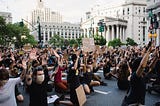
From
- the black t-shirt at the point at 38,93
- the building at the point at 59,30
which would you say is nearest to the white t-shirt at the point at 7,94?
the black t-shirt at the point at 38,93

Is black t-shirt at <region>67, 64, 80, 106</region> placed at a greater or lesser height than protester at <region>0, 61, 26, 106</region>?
lesser

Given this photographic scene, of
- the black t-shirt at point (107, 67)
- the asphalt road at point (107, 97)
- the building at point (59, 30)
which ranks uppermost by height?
the building at point (59, 30)

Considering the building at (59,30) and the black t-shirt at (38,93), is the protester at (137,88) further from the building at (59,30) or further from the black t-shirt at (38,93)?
the building at (59,30)

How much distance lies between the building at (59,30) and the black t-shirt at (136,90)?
155760mm

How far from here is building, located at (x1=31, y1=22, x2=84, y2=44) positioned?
163762mm

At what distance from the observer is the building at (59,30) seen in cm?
16376

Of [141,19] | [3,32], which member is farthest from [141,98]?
[141,19]

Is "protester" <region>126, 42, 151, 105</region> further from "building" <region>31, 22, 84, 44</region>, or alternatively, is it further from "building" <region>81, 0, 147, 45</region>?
"building" <region>31, 22, 84, 44</region>

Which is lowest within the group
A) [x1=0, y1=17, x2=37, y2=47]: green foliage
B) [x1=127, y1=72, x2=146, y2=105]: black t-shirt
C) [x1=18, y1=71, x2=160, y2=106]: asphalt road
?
[x1=18, y1=71, x2=160, y2=106]: asphalt road

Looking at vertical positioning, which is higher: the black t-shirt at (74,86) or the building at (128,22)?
the building at (128,22)

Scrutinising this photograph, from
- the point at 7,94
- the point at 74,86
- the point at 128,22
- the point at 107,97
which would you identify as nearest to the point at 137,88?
the point at 7,94

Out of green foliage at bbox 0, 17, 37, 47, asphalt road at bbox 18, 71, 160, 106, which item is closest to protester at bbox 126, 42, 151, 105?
asphalt road at bbox 18, 71, 160, 106

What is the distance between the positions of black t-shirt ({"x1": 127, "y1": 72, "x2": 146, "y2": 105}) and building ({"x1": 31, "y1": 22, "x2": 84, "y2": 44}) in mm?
155760

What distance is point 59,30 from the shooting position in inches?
6752
